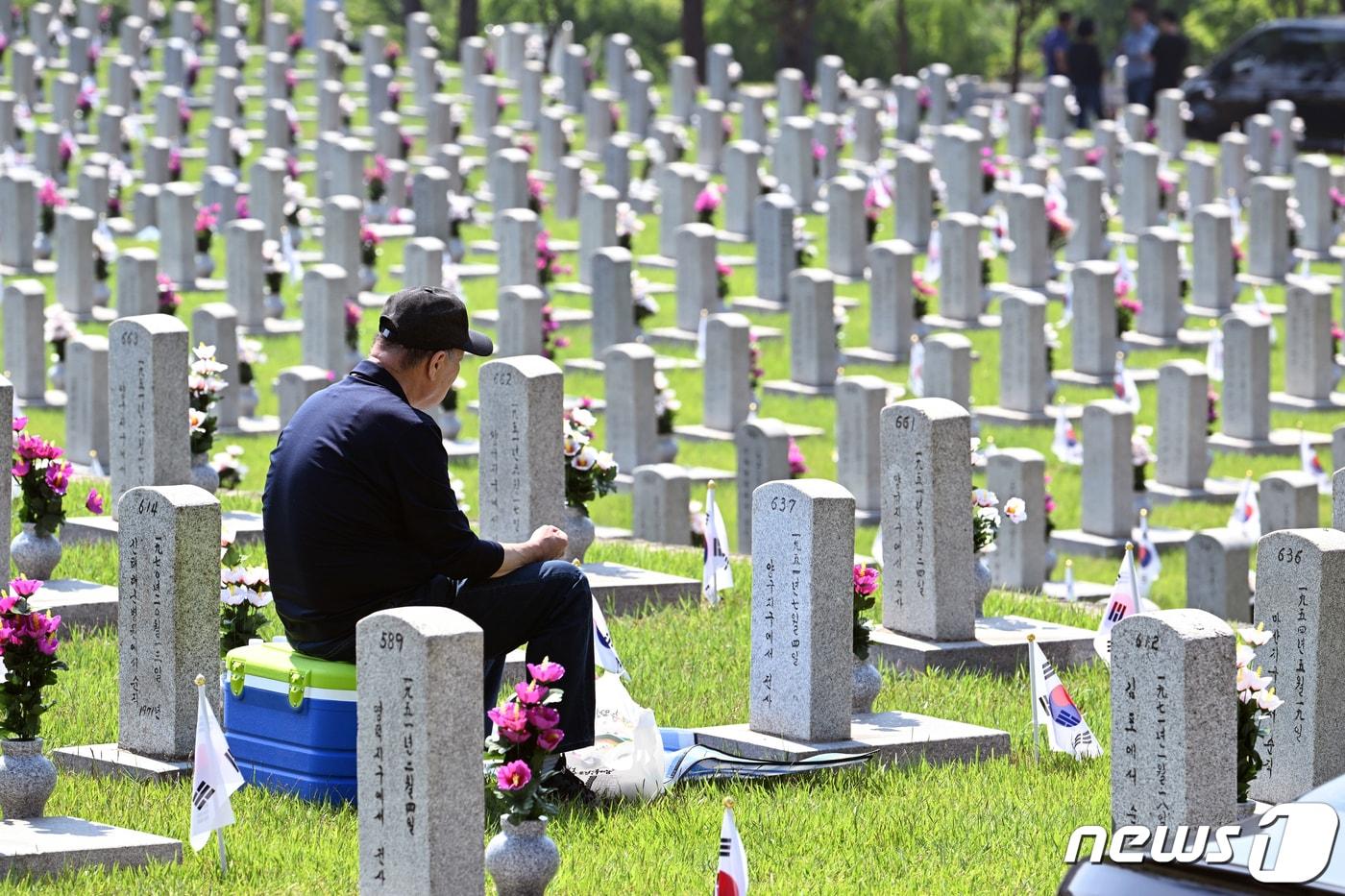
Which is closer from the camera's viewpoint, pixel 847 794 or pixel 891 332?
pixel 847 794

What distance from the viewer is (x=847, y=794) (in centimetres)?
802

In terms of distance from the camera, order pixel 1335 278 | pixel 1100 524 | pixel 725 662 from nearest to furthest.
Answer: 1. pixel 725 662
2. pixel 1100 524
3. pixel 1335 278

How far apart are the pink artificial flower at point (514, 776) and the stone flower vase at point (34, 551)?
4.46 m

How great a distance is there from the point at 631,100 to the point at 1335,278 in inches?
370

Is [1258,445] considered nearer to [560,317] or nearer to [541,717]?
[560,317]

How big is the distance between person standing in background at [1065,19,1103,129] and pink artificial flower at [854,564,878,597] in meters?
22.9

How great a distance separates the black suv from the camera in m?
30.6

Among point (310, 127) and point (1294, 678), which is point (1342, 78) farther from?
point (1294, 678)

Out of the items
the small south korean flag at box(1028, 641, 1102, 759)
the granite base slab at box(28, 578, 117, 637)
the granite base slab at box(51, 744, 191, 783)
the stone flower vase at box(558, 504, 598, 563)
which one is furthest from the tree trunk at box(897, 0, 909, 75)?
the granite base slab at box(51, 744, 191, 783)

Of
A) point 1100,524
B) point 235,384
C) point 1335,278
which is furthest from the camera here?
point 1335,278

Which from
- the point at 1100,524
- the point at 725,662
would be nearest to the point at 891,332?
the point at 1100,524

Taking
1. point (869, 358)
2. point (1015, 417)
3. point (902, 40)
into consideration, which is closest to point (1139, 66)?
point (902, 40)

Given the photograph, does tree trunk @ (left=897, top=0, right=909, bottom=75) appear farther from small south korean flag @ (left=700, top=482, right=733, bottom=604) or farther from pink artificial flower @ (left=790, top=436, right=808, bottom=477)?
small south korean flag @ (left=700, top=482, right=733, bottom=604)

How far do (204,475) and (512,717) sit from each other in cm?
583
